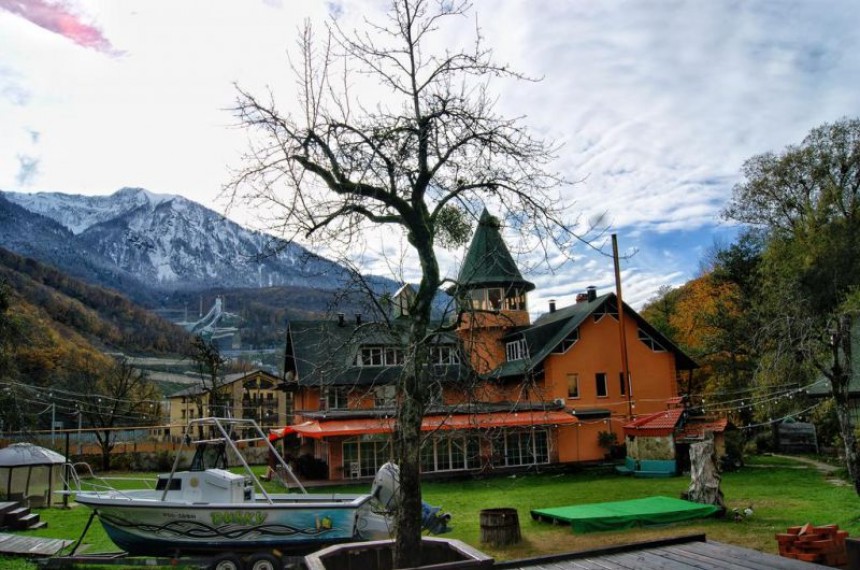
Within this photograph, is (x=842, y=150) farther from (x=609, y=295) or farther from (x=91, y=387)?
(x=91, y=387)

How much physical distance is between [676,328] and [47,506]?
40702mm

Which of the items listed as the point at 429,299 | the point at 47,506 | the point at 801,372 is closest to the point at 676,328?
the point at 801,372

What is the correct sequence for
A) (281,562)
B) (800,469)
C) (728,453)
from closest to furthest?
(281,562) → (800,469) → (728,453)

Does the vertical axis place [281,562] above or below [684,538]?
below

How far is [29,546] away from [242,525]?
5154mm

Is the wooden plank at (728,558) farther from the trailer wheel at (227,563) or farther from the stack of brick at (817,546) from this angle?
the trailer wheel at (227,563)

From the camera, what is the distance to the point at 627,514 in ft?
46.8

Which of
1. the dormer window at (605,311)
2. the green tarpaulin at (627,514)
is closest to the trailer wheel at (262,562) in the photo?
the green tarpaulin at (627,514)

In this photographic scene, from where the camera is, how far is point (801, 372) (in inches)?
1098

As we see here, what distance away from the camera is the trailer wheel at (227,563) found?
37.0 ft

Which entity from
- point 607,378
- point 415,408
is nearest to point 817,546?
point 415,408

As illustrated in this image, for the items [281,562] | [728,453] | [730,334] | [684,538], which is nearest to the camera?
[684,538]

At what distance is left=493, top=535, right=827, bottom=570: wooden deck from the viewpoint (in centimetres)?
504

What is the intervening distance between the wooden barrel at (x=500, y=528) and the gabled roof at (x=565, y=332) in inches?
777
